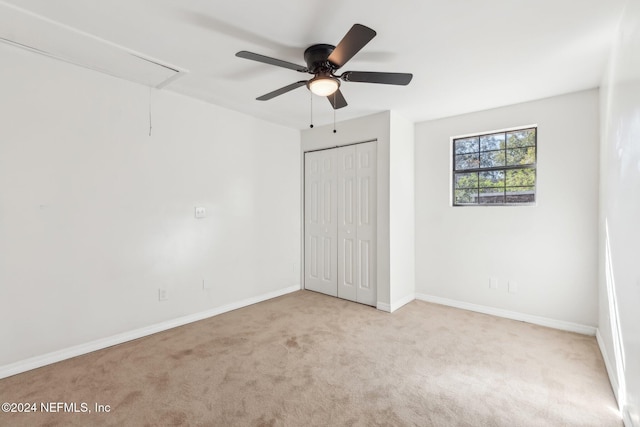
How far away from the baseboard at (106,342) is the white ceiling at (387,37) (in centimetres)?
247

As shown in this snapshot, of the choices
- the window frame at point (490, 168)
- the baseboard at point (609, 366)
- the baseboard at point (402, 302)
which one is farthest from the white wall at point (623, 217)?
the baseboard at point (402, 302)

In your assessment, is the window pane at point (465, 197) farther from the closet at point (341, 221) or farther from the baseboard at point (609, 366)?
the baseboard at point (609, 366)

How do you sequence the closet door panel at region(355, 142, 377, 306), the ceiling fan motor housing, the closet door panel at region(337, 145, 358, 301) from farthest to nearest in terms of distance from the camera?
the closet door panel at region(337, 145, 358, 301)
the closet door panel at region(355, 142, 377, 306)
the ceiling fan motor housing

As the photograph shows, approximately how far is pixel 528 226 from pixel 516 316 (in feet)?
3.38

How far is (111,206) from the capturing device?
277cm

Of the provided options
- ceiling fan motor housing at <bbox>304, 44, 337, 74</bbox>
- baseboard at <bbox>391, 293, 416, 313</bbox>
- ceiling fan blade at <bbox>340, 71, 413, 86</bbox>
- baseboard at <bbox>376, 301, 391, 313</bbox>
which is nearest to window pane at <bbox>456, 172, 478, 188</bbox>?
baseboard at <bbox>391, 293, 416, 313</bbox>

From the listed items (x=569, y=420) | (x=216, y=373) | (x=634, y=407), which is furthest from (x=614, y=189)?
(x=216, y=373)

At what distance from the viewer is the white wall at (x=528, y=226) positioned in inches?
118

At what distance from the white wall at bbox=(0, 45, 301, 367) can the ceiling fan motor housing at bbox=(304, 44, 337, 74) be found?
1811mm

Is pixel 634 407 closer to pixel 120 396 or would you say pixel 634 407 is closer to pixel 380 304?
pixel 380 304

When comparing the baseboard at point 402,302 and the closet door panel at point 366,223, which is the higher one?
the closet door panel at point 366,223

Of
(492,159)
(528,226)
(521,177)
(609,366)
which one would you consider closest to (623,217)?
(609,366)

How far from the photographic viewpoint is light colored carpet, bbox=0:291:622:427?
1836 millimetres

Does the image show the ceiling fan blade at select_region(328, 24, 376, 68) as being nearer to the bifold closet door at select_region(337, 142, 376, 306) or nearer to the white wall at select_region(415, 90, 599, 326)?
the bifold closet door at select_region(337, 142, 376, 306)
